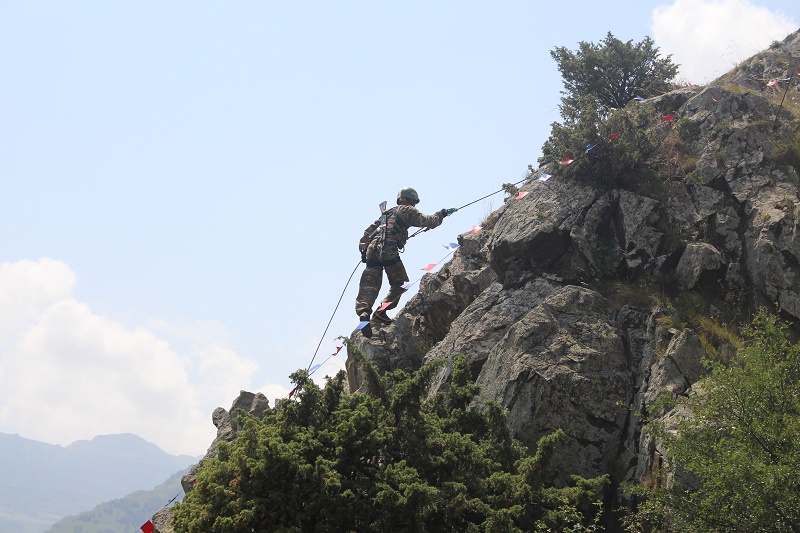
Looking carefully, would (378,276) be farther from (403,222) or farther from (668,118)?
(668,118)

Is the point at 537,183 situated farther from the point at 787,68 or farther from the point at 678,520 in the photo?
the point at 678,520

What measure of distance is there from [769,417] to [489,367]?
6.29 metres

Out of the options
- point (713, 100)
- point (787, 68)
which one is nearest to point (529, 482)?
point (713, 100)

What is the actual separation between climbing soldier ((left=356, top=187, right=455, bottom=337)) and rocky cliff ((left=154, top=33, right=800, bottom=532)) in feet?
2.95

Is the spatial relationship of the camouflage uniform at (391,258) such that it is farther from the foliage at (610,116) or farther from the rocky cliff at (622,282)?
the foliage at (610,116)

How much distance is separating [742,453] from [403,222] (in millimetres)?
13316

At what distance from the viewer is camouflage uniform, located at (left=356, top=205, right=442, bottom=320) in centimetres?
2212

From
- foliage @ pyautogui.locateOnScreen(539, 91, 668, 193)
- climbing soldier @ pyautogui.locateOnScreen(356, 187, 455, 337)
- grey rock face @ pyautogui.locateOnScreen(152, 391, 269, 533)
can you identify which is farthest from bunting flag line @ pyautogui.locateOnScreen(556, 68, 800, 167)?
grey rock face @ pyautogui.locateOnScreen(152, 391, 269, 533)

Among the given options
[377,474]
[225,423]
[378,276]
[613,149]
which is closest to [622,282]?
[613,149]

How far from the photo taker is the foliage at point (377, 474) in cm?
1180

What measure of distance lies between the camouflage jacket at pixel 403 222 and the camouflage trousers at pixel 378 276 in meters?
0.31

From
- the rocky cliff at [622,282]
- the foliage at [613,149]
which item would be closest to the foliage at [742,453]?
the rocky cliff at [622,282]

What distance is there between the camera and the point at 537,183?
21000 millimetres

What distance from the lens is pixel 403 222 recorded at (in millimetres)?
22438
